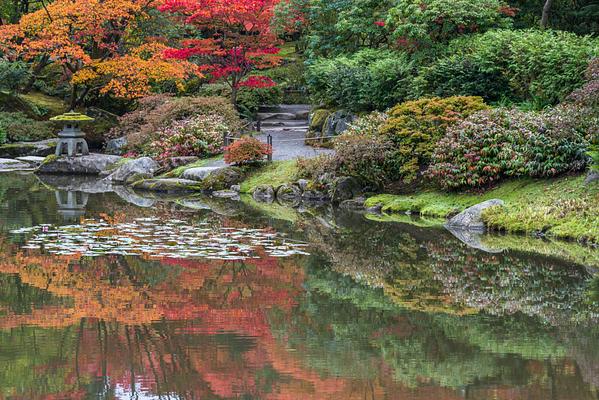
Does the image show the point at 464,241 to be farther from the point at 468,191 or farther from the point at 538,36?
the point at 538,36

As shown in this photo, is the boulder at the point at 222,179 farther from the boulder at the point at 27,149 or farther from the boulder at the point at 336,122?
the boulder at the point at 27,149

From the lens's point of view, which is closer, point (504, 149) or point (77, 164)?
point (504, 149)

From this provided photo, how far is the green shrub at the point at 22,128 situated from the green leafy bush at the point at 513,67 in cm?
1492

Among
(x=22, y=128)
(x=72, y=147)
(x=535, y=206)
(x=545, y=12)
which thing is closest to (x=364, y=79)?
(x=545, y=12)

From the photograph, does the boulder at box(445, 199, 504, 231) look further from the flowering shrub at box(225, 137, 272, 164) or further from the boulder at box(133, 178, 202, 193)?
the boulder at box(133, 178, 202, 193)

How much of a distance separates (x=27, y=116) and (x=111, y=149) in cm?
484

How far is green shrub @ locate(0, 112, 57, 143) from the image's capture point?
31.1 m

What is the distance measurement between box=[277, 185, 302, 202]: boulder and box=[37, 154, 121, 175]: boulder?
785 cm

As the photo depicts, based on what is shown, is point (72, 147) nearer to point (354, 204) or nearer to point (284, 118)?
point (284, 118)

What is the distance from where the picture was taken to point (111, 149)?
1194 inches

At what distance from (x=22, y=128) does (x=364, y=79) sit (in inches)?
511

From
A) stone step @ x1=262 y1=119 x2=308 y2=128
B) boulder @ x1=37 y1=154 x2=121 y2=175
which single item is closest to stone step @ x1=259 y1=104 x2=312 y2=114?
stone step @ x1=262 y1=119 x2=308 y2=128

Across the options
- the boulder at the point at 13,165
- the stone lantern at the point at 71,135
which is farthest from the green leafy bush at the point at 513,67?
the boulder at the point at 13,165

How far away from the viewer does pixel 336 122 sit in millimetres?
26766
